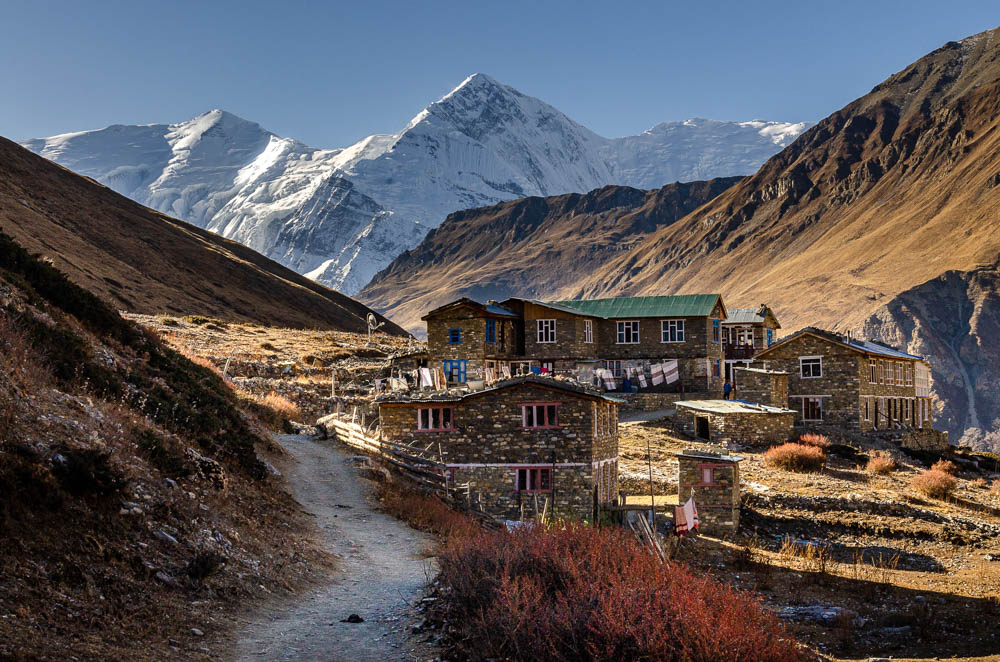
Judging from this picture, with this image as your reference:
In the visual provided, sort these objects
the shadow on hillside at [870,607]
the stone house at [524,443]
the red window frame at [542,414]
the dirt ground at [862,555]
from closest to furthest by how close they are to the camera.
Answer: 1. the shadow on hillside at [870,607]
2. the dirt ground at [862,555]
3. the stone house at [524,443]
4. the red window frame at [542,414]

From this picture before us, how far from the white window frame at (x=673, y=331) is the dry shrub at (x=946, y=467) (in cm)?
1864

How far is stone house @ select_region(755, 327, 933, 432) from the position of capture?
54719mm

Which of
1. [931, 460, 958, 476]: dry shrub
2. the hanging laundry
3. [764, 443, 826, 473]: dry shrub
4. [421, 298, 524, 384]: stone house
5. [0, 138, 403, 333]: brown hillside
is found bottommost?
[931, 460, 958, 476]: dry shrub

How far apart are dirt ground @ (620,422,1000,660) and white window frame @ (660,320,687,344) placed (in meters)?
16.4

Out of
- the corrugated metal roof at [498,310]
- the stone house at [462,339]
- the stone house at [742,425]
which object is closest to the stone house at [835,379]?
the stone house at [742,425]

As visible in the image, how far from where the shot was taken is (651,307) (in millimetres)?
62625

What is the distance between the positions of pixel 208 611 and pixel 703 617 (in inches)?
290

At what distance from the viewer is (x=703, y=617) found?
10.8m

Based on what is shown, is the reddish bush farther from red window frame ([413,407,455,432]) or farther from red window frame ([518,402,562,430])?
red window frame ([413,407,455,432])

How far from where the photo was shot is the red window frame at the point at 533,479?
3048 centimetres

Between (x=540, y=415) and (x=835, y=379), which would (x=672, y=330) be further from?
(x=540, y=415)

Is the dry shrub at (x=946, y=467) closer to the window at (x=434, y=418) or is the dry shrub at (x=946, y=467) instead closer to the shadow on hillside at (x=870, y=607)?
the shadow on hillside at (x=870, y=607)

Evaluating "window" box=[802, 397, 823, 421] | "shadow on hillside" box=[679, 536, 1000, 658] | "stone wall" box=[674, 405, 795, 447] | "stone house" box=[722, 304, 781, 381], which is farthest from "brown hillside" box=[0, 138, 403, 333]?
"shadow on hillside" box=[679, 536, 1000, 658]

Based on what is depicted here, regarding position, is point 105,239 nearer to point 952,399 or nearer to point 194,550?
point 194,550
